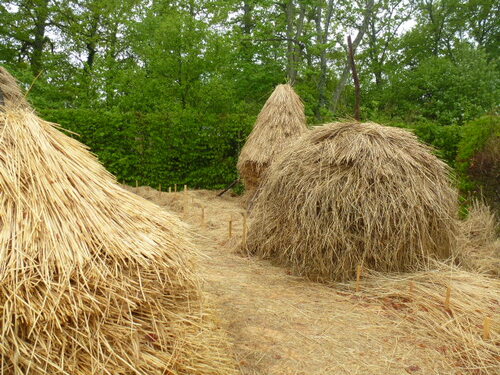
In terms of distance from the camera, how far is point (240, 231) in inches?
269

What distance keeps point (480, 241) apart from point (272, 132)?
5020 millimetres

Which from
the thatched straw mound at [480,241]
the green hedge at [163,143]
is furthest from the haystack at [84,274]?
the green hedge at [163,143]

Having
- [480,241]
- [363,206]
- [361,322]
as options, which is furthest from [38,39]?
[361,322]

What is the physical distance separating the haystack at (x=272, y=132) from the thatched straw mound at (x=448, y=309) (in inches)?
204

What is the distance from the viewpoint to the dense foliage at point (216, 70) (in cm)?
1145

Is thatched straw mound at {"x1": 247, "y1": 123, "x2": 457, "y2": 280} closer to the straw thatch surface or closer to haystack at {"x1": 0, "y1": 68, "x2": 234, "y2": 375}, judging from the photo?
the straw thatch surface

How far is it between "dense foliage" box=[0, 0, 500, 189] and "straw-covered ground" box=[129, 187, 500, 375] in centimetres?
304

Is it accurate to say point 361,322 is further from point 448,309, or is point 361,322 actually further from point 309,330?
point 448,309

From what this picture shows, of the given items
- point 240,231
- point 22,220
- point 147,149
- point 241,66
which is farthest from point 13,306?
point 241,66

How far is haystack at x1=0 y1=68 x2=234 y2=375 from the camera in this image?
5.80 ft

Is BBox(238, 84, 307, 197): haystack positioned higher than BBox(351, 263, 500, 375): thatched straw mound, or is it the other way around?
BBox(238, 84, 307, 197): haystack

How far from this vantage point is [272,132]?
9297 mm

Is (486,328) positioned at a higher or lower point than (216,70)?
lower

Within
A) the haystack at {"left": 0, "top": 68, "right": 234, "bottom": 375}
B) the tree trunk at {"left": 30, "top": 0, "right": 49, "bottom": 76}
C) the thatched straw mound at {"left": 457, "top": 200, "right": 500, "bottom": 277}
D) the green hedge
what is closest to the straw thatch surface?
the haystack at {"left": 0, "top": 68, "right": 234, "bottom": 375}
